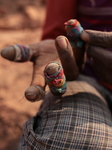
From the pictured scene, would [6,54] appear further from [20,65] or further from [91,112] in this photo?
[20,65]

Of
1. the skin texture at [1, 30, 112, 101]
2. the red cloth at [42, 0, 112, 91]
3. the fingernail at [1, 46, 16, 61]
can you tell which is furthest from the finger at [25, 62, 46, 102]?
the red cloth at [42, 0, 112, 91]

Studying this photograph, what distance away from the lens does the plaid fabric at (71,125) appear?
66 centimetres

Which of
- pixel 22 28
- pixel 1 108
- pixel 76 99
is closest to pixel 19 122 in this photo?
pixel 1 108

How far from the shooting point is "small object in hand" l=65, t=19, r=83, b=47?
0.66m

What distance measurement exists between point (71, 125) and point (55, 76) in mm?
200

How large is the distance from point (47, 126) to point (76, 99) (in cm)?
15

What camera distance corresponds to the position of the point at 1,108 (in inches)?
52.0

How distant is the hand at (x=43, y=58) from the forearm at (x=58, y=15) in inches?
10.8

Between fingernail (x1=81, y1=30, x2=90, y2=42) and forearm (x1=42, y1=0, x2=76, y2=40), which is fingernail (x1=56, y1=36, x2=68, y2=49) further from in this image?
forearm (x1=42, y1=0, x2=76, y2=40)

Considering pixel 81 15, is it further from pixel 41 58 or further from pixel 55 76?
pixel 55 76

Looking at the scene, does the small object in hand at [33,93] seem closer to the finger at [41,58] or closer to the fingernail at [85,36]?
the finger at [41,58]

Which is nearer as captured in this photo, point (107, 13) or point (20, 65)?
point (107, 13)

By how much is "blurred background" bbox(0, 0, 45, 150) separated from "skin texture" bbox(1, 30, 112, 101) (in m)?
0.13

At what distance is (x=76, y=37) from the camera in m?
0.69
